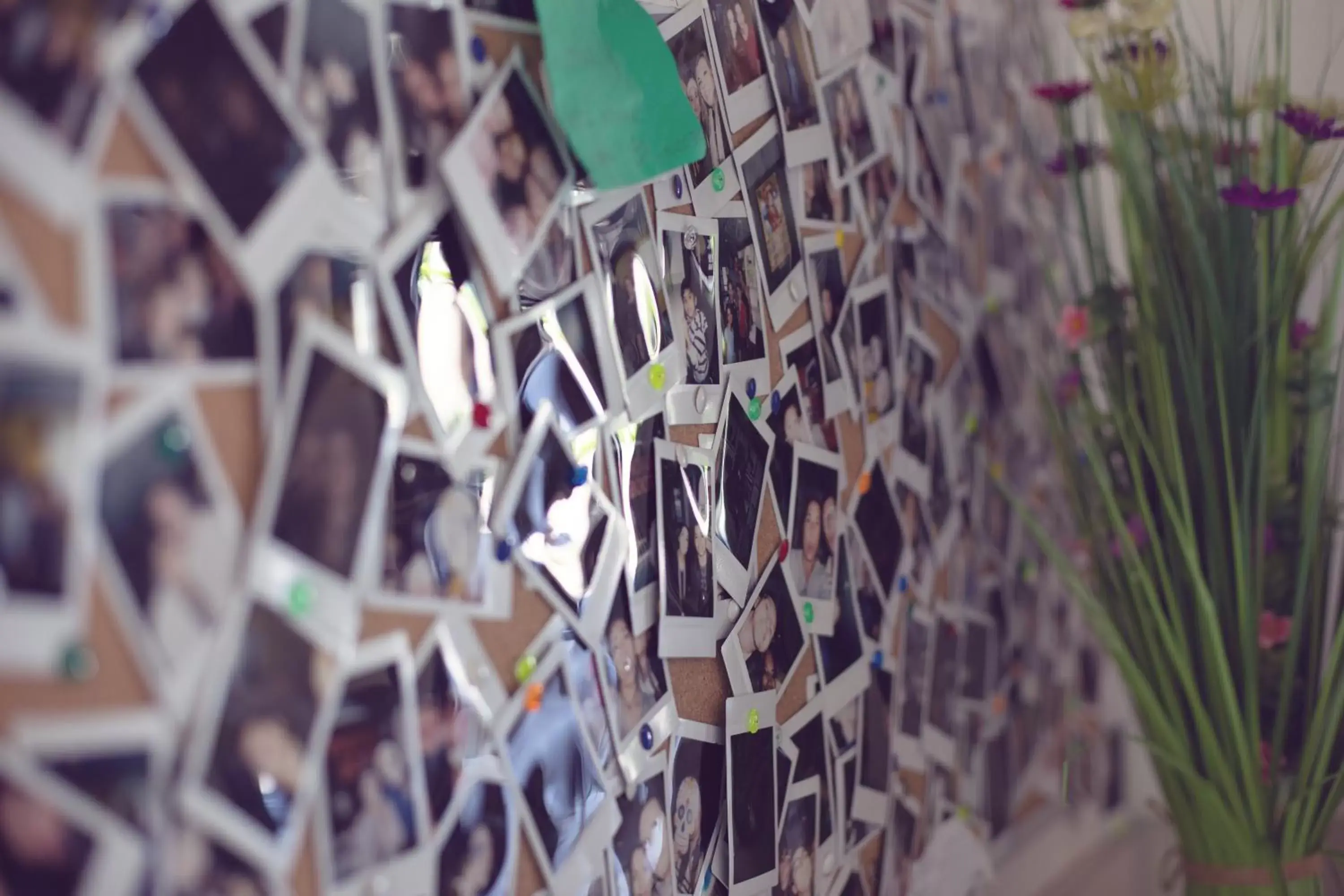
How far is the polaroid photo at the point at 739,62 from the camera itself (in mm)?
1043

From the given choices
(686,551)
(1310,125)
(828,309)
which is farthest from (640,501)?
(1310,125)

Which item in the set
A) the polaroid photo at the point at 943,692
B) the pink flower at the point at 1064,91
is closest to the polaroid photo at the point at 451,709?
the polaroid photo at the point at 943,692

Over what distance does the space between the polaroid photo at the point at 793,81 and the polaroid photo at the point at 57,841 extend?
872 millimetres

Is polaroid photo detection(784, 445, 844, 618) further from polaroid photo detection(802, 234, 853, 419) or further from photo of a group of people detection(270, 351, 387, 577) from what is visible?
photo of a group of people detection(270, 351, 387, 577)

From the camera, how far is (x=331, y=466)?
69 centimetres

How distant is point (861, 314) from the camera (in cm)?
131

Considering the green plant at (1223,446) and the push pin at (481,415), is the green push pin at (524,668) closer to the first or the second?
the push pin at (481,415)

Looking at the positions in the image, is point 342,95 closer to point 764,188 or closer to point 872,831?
point 764,188

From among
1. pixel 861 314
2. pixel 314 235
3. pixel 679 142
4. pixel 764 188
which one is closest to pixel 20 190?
pixel 314 235

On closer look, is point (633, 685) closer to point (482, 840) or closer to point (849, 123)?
point (482, 840)

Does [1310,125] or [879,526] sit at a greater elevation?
[1310,125]

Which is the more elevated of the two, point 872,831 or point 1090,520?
point 1090,520

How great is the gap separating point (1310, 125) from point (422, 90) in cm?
95

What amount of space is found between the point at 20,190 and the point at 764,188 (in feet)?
2.36
